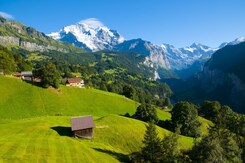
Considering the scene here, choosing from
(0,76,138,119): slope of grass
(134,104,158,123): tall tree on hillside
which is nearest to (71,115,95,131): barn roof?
(0,76,138,119): slope of grass

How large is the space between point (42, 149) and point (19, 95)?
75.9 m

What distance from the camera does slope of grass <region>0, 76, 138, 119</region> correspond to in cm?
12025

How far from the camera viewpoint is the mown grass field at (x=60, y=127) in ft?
208

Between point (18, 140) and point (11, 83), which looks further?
point (11, 83)

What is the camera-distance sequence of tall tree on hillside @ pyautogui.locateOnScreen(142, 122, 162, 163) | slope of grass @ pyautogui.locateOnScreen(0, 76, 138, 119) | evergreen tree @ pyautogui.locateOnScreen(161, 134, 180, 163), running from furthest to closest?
slope of grass @ pyautogui.locateOnScreen(0, 76, 138, 119)
tall tree on hillside @ pyautogui.locateOnScreen(142, 122, 162, 163)
evergreen tree @ pyautogui.locateOnScreen(161, 134, 180, 163)

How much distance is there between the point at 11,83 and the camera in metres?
142

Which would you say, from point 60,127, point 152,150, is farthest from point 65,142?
point 152,150

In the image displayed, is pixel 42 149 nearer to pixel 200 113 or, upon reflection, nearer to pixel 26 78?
pixel 26 78

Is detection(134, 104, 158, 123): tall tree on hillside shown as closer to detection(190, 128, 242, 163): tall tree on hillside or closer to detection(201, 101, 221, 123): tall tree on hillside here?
detection(190, 128, 242, 163): tall tree on hillside

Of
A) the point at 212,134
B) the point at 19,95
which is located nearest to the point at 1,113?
the point at 19,95

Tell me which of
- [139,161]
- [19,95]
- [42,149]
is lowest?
[139,161]

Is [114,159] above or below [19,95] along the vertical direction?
below

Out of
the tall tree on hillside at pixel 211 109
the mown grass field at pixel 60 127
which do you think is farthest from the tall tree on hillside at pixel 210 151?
the tall tree on hillside at pixel 211 109

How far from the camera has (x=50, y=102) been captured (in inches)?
5261
